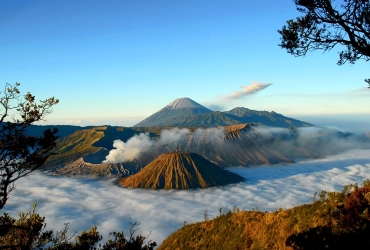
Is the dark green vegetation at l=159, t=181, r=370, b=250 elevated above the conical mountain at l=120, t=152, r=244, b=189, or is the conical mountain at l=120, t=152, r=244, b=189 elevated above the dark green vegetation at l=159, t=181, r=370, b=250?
the dark green vegetation at l=159, t=181, r=370, b=250

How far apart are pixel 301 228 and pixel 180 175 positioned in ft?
451

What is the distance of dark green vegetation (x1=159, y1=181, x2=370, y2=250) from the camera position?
12734 millimetres

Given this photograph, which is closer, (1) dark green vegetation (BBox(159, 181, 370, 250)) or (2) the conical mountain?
(1) dark green vegetation (BBox(159, 181, 370, 250))

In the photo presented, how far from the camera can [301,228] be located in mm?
15078

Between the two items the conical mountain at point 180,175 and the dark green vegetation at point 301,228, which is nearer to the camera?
the dark green vegetation at point 301,228

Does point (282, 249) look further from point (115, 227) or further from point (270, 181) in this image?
point (270, 181)

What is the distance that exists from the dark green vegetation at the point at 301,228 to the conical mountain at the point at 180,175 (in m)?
125

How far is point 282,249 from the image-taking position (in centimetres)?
1444

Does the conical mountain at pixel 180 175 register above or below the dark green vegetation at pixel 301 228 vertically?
below

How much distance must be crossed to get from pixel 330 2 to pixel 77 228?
88.2 metres

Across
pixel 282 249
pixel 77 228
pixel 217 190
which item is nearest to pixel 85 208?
pixel 77 228

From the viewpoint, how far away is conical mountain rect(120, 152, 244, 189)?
5802 inches

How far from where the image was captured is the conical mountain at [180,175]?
14738 cm

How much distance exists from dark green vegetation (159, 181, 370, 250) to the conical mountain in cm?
12501
